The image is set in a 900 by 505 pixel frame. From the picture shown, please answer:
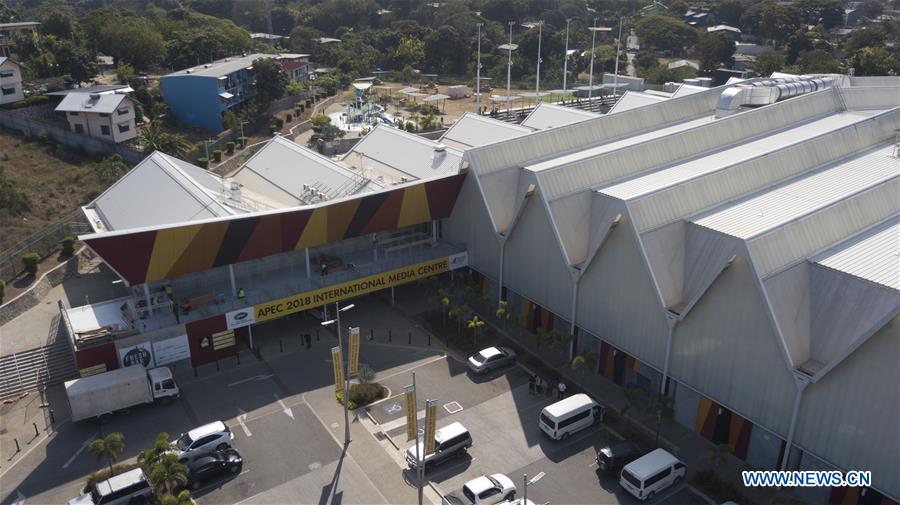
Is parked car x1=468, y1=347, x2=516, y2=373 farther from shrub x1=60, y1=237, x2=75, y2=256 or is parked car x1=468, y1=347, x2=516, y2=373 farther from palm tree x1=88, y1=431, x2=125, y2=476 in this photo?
shrub x1=60, y1=237, x2=75, y2=256

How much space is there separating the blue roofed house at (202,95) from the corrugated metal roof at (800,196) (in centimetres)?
5998

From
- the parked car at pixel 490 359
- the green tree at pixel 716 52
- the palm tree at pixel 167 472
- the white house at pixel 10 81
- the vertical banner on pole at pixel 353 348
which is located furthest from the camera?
the green tree at pixel 716 52

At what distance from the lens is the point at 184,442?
30.4 m

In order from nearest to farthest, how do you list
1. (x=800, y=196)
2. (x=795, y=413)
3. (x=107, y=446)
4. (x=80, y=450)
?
(x=107, y=446)
(x=795, y=413)
(x=80, y=450)
(x=800, y=196)

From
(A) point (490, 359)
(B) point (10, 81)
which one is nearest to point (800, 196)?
(A) point (490, 359)

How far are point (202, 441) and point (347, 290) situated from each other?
45.7ft

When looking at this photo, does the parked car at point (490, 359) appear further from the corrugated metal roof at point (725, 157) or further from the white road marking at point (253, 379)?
the white road marking at point (253, 379)

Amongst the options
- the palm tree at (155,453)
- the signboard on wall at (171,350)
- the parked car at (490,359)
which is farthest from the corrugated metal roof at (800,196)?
the signboard on wall at (171,350)

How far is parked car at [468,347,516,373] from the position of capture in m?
37.8

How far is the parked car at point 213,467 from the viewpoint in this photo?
29.2 meters

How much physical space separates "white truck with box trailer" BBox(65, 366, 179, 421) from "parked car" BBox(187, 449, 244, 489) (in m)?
6.52

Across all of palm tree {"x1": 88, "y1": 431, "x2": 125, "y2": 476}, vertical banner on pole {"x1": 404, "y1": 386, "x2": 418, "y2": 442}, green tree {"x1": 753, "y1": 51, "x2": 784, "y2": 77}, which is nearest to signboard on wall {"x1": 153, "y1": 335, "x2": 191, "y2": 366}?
palm tree {"x1": 88, "y1": 431, "x2": 125, "y2": 476}

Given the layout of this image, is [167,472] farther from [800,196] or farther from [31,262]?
[800,196]

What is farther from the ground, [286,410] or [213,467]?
[213,467]
